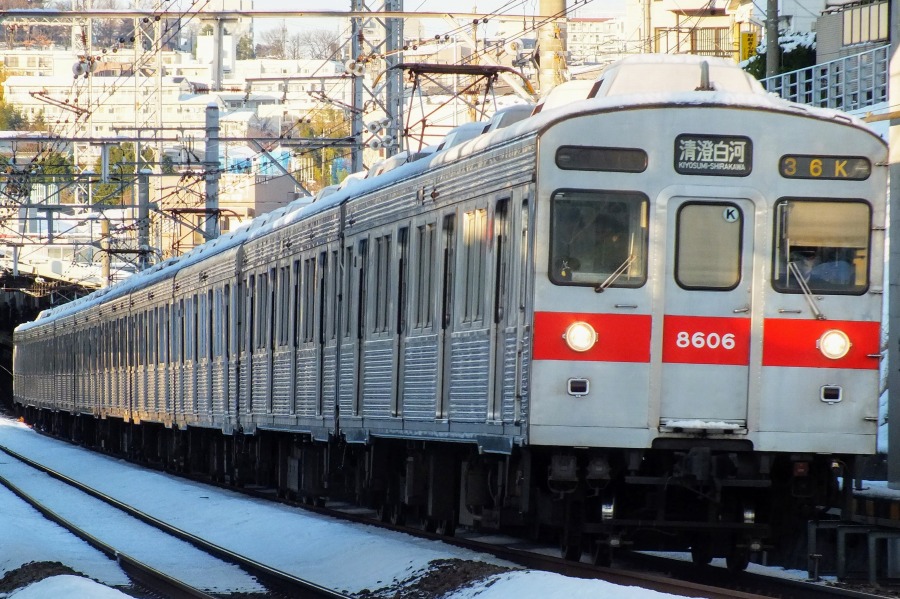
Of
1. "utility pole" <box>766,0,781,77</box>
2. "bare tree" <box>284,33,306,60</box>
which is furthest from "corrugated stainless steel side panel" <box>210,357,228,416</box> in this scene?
"bare tree" <box>284,33,306,60</box>

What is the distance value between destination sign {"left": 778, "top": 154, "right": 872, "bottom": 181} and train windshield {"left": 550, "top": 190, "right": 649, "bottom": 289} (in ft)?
3.01

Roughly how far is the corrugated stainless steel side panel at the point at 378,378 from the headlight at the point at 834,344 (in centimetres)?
460

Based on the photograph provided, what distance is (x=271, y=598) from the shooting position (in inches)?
450

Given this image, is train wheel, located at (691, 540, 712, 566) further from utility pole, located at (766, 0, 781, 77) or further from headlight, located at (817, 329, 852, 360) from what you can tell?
utility pole, located at (766, 0, 781, 77)

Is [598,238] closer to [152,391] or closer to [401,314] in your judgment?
[401,314]

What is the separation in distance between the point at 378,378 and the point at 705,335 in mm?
4733

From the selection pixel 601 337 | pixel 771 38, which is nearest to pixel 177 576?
pixel 601 337

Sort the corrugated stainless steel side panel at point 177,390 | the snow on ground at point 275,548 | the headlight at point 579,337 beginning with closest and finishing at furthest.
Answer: the snow on ground at point 275,548 < the headlight at point 579,337 < the corrugated stainless steel side panel at point 177,390

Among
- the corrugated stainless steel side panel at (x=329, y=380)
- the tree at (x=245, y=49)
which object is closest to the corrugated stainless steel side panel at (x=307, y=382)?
the corrugated stainless steel side panel at (x=329, y=380)

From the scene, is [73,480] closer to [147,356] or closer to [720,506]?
[147,356]

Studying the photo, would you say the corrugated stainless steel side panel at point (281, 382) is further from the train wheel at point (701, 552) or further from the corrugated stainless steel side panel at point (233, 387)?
the train wheel at point (701, 552)

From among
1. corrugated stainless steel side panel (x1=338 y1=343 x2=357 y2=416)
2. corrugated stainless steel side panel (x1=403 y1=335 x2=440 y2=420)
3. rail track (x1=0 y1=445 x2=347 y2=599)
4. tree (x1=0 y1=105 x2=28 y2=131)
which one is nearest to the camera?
rail track (x1=0 y1=445 x2=347 y2=599)

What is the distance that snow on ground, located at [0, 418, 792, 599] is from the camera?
968 centimetres

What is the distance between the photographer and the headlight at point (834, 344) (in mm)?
10172
